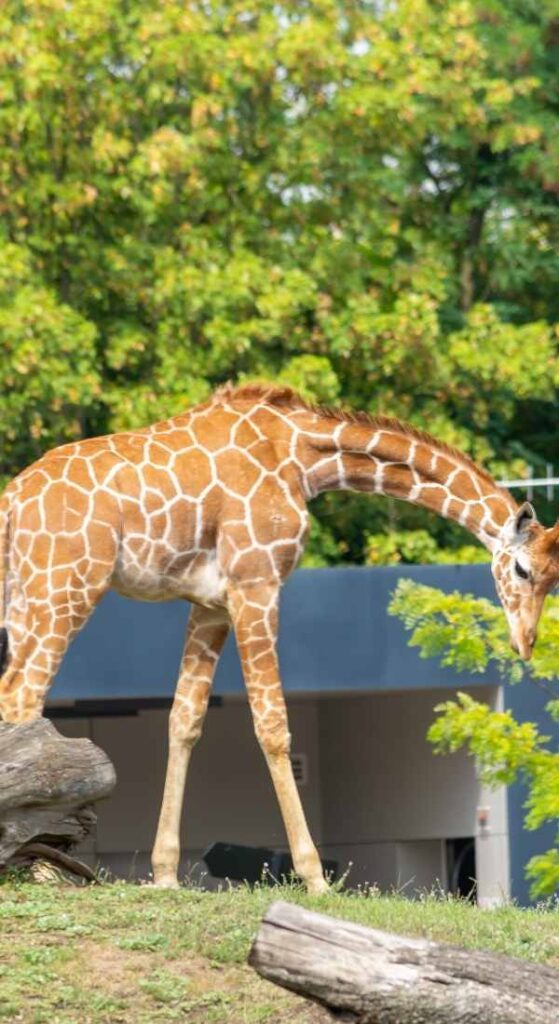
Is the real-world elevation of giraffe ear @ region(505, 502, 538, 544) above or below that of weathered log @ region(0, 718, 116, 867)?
above

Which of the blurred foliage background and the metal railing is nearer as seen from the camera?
the metal railing

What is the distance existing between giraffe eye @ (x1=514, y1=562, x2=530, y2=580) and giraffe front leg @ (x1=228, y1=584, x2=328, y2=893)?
1.40m

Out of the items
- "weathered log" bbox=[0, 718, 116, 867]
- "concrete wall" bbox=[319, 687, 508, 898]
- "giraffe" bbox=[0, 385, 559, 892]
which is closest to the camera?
"weathered log" bbox=[0, 718, 116, 867]

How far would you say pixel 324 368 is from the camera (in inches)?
904

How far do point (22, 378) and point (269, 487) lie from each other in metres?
11.3

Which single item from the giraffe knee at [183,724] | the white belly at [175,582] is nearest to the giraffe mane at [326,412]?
the white belly at [175,582]

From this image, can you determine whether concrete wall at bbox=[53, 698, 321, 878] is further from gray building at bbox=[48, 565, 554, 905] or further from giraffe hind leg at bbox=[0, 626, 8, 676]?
giraffe hind leg at bbox=[0, 626, 8, 676]

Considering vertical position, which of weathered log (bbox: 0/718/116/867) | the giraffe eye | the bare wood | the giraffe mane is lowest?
the bare wood

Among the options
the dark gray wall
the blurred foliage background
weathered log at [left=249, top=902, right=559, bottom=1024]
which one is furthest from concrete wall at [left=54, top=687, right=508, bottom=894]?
weathered log at [left=249, top=902, right=559, bottom=1024]

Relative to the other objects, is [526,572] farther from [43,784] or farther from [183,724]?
[43,784]

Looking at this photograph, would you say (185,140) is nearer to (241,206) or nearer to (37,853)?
(241,206)

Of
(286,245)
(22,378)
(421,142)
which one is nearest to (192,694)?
(22,378)

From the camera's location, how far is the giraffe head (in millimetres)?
11859

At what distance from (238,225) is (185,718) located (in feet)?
42.8
